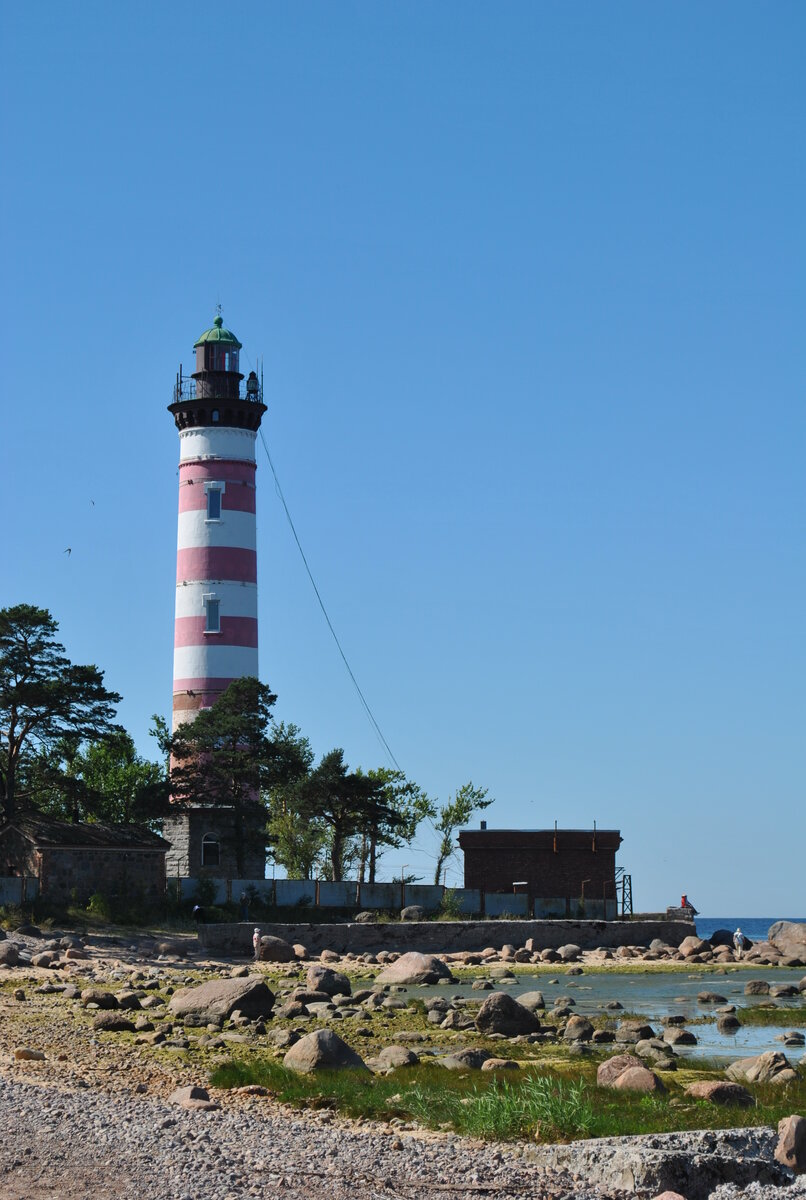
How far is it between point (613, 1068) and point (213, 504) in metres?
36.6

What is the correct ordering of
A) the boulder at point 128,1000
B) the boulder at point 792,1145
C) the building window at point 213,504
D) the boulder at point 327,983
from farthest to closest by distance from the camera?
1. the building window at point 213,504
2. the boulder at point 327,983
3. the boulder at point 128,1000
4. the boulder at point 792,1145

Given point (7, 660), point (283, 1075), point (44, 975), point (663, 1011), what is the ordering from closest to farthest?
1. point (283, 1075)
2. point (663, 1011)
3. point (44, 975)
4. point (7, 660)

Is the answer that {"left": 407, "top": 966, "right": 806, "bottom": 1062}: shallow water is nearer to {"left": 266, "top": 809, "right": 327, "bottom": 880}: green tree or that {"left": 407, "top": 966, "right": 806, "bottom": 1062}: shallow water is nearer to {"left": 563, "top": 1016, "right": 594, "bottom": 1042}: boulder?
{"left": 563, "top": 1016, "right": 594, "bottom": 1042}: boulder

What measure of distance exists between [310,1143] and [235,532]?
3933cm

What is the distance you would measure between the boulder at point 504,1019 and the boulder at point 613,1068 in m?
4.92

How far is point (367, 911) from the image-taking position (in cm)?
4591

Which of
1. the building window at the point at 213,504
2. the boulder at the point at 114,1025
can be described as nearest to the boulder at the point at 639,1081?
the boulder at the point at 114,1025

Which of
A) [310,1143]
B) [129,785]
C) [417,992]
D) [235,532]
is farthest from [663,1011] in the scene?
[129,785]

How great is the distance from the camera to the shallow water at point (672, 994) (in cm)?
2142

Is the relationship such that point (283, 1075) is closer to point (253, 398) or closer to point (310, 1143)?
point (310, 1143)

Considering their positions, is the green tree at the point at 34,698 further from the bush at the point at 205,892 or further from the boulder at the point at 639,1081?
the boulder at the point at 639,1081

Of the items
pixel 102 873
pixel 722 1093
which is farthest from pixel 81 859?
pixel 722 1093

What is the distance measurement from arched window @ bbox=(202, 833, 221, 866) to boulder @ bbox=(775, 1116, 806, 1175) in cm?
3681

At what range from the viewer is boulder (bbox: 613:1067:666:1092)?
15102mm
